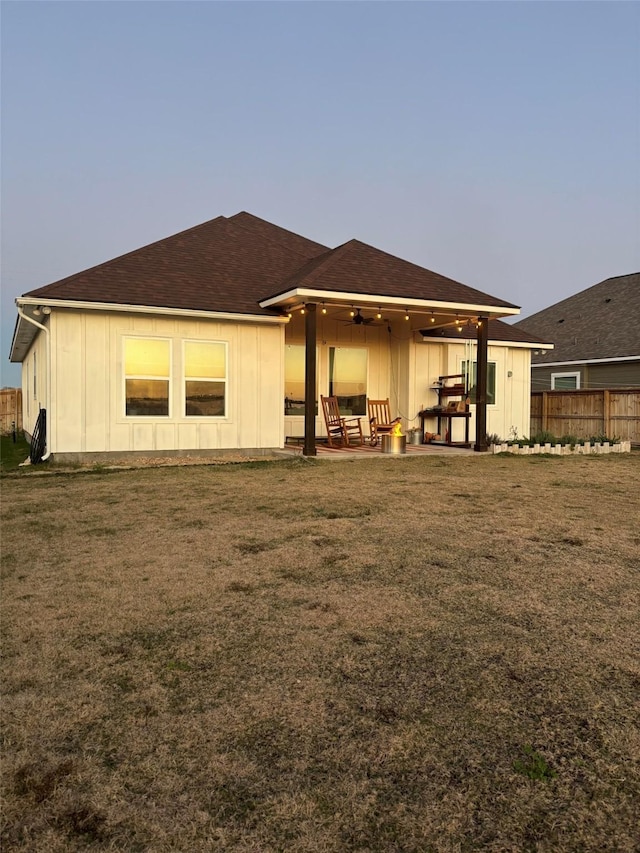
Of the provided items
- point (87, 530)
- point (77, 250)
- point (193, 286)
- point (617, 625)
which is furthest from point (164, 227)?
point (617, 625)

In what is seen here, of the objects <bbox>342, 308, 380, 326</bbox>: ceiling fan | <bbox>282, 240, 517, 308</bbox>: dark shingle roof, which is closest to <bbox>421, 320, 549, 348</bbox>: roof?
<bbox>342, 308, 380, 326</bbox>: ceiling fan

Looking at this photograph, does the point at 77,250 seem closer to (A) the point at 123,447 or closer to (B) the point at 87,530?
(A) the point at 123,447

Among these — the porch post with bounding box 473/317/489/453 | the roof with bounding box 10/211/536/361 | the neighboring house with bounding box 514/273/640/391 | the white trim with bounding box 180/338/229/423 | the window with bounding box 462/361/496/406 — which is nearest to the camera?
the roof with bounding box 10/211/536/361

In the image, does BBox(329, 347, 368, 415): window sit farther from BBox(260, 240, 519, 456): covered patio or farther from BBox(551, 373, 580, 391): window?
BBox(551, 373, 580, 391): window

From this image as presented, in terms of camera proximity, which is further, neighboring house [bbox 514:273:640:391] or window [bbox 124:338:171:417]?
neighboring house [bbox 514:273:640:391]

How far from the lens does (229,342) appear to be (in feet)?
35.3

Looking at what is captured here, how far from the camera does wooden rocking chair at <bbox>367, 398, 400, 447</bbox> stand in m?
12.4

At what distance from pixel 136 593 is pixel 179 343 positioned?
7484 millimetres

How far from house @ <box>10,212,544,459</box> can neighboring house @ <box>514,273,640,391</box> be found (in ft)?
21.9

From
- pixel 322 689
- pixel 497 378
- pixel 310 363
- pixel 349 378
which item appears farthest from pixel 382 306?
pixel 322 689

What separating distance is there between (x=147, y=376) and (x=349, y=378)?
497cm

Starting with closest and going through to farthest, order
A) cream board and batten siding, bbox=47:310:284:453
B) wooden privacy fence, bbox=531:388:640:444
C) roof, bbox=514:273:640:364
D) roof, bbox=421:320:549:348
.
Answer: cream board and batten siding, bbox=47:310:284:453 < roof, bbox=421:320:549:348 < wooden privacy fence, bbox=531:388:640:444 < roof, bbox=514:273:640:364

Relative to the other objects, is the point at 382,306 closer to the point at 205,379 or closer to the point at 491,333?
the point at 205,379

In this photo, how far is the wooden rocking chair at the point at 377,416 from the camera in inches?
489
